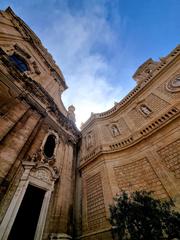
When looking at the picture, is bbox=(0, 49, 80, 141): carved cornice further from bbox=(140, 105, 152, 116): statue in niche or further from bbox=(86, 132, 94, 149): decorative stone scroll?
bbox=(140, 105, 152, 116): statue in niche

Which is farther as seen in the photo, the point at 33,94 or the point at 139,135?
the point at 33,94

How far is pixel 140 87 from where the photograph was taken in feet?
36.7

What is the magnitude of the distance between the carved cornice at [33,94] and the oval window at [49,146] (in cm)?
172

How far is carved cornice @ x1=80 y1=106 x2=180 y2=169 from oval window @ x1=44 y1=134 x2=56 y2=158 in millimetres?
Answer: 2545

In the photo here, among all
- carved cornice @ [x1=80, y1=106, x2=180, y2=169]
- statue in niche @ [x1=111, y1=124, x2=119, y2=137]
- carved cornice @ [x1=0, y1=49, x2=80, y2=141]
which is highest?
carved cornice @ [x1=0, y1=49, x2=80, y2=141]

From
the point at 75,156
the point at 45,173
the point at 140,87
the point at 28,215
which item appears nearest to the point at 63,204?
the point at 28,215

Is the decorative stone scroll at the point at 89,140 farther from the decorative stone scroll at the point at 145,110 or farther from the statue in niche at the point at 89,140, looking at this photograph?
the decorative stone scroll at the point at 145,110

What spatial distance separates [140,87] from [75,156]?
8004 millimetres

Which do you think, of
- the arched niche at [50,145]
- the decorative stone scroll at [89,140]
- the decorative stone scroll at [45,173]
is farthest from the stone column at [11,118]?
the decorative stone scroll at [89,140]

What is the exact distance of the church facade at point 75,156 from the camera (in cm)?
603

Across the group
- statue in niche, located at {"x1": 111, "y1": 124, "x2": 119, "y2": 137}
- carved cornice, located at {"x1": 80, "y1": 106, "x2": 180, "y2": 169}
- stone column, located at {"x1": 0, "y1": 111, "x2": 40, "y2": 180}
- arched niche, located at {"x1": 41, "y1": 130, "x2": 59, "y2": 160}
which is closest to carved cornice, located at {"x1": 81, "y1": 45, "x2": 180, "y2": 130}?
statue in niche, located at {"x1": 111, "y1": 124, "x2": 119, "y2": 137}

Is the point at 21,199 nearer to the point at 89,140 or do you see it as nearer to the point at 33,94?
the point at 33,94

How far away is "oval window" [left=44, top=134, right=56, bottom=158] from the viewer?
29.2 feet

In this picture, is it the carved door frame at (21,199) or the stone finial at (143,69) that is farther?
the stone finial at (143,69)
